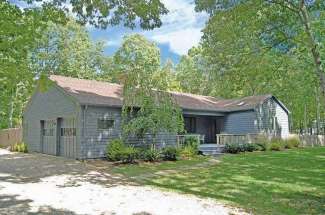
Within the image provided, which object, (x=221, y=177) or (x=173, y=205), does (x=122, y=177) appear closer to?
(x=221, y=177)

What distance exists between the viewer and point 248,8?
1077cm

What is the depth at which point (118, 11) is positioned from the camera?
7.96 meters

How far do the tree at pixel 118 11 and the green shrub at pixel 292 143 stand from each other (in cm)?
2099

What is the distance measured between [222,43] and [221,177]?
16.5 feet

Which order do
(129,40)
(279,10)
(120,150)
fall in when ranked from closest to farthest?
(279,10) < (120,150) < (129,40)

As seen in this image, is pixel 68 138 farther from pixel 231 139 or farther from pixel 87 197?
pixel 231 139

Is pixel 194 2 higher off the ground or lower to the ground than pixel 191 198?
higher

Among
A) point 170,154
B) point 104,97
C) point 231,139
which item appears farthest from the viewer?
point 231,139

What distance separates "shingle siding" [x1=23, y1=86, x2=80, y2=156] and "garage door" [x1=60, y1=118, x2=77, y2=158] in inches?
18.1

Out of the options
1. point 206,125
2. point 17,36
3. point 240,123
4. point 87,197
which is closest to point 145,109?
point 87,197

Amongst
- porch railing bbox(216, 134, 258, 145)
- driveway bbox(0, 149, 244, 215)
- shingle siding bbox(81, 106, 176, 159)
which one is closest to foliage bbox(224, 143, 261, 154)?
porch railing bbox(216, 134, 258, 145)

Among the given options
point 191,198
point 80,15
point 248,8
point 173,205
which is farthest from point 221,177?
point 80,15

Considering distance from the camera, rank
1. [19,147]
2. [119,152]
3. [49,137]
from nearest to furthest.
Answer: [119,152]
[49,137]
[19,147]

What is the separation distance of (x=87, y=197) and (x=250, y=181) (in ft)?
19.0
